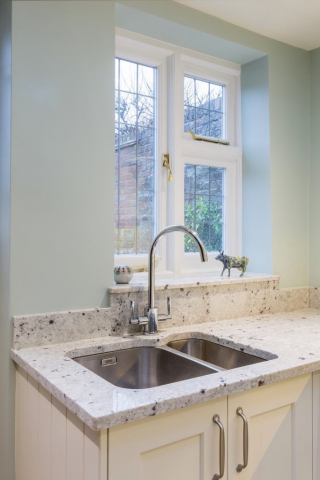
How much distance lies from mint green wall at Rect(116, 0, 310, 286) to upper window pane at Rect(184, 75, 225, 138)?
6.8 inches

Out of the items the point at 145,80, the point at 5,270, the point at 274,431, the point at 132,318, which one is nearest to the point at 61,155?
the point at 5,270

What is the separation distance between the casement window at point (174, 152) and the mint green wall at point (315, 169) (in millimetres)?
412

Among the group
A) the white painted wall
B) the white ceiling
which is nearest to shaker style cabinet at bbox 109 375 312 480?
the white painted wall

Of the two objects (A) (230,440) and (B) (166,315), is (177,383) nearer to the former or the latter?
(A) (230,440)

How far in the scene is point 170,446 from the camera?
1047mm

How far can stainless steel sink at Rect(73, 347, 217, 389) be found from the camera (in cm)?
144

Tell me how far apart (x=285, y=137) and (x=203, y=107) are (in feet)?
1.58

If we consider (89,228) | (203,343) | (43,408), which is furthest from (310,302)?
(43,408)

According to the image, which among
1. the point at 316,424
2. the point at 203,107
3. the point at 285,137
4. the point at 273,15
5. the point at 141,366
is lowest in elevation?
the point at 316,424

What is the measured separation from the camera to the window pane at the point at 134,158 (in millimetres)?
1964

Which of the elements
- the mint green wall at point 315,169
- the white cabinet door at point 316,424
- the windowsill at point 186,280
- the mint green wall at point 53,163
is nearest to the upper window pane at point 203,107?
the mint green wall at point 315,169

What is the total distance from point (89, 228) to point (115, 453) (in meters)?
0.83

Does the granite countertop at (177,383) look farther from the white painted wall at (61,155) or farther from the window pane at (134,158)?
the window pane at (134,158)

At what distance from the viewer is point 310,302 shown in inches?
91.4
